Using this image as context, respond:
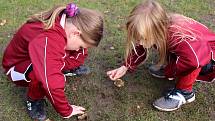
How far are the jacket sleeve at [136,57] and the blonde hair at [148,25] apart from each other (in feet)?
1.00

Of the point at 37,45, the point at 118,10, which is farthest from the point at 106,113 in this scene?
the point at 118,10

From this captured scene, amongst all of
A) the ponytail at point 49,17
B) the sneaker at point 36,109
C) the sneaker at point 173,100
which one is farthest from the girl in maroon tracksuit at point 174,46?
the sneaker at point 36,109

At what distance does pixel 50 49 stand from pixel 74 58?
588mm

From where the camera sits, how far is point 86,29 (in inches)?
97.5

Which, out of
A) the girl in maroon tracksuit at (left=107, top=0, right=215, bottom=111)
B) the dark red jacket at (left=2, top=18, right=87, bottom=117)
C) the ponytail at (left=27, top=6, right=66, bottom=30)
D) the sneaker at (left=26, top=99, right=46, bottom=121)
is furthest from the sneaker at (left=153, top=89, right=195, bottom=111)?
the ponytail at (left=27, top=6, right=66, bottom=30)

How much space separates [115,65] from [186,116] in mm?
775

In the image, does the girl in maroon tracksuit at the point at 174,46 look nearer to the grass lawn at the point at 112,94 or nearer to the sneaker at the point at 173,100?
the sneaker at the point at 173,100

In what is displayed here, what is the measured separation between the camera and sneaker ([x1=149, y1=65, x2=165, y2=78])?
3139 mm

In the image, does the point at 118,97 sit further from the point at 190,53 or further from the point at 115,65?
the point at 190,53

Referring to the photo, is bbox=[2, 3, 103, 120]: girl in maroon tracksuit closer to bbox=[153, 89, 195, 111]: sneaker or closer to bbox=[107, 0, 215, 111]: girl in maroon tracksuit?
bbox=[107, 0, 215, 111]: girl in maroon tracksuit

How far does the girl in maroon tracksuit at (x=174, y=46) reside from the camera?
253cm

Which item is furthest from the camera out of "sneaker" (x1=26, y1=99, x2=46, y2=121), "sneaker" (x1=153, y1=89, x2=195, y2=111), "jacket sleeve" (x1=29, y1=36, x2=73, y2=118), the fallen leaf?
the fallen leaf

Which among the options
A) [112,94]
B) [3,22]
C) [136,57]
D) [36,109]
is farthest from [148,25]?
[3,22]

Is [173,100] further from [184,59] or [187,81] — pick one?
[184,59]
